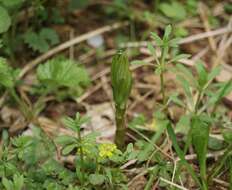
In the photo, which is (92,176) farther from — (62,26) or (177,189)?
(62,26)

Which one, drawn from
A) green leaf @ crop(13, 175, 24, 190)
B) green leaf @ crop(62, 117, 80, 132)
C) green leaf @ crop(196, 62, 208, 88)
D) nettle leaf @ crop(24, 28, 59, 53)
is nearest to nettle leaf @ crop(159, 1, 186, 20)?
nettle leaf @ crop(24, 28, 59, 53)

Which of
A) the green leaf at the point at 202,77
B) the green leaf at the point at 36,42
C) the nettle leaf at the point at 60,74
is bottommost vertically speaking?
the nettle leaf at the point at 60,74

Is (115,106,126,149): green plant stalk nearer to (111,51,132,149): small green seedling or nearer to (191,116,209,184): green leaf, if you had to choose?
(111,51,132,149): small green seedling

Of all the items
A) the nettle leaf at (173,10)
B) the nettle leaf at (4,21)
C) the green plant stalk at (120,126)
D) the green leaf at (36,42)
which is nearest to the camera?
the green plant stalk at (120,126)

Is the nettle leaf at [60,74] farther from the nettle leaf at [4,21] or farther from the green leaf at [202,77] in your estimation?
the green leaf at [202,77]

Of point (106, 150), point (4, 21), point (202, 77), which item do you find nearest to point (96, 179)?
point (106, 150)

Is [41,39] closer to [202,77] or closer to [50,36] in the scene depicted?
[50,36]

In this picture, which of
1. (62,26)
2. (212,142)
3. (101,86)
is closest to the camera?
(212,142)

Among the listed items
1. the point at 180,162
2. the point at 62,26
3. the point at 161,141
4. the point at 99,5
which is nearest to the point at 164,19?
the point at 99,5

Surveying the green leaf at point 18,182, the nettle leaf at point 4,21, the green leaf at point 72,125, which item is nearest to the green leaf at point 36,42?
the nettle leaf at point 4,21
